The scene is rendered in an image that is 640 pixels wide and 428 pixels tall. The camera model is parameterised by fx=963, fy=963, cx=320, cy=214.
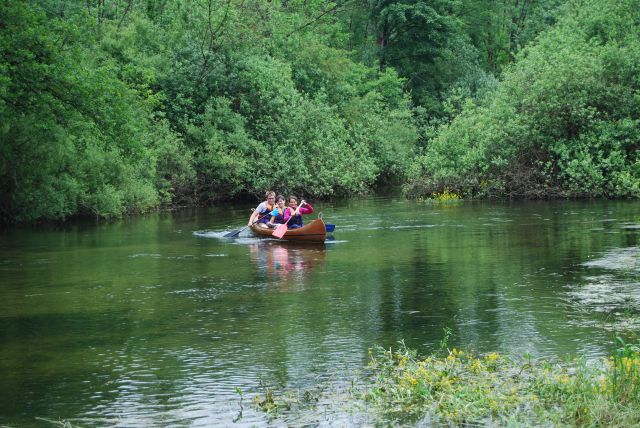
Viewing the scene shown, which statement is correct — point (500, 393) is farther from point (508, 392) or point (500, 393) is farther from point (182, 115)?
point (182, 115)

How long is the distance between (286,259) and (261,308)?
7.19 m

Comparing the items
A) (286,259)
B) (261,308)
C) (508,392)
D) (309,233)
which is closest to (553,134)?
(309,233)

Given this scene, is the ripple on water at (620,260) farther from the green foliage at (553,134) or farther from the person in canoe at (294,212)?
the green foliage at (553,134)

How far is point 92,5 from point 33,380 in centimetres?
3721

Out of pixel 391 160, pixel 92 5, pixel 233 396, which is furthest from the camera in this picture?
pixel 391 160

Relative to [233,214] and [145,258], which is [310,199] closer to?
[233,214]

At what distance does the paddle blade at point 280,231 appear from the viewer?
86.0 feet

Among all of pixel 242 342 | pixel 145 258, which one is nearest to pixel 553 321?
pixel 242 342

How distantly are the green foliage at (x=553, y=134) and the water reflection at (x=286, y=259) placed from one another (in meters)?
16.1

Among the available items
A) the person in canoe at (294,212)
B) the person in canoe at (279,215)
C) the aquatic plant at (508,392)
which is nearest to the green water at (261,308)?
the aquatic plant at (508,392)

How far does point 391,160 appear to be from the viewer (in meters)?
53.0

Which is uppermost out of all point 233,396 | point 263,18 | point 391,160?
point 263,18

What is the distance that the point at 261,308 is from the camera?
15.1m

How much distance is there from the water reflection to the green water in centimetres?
6
